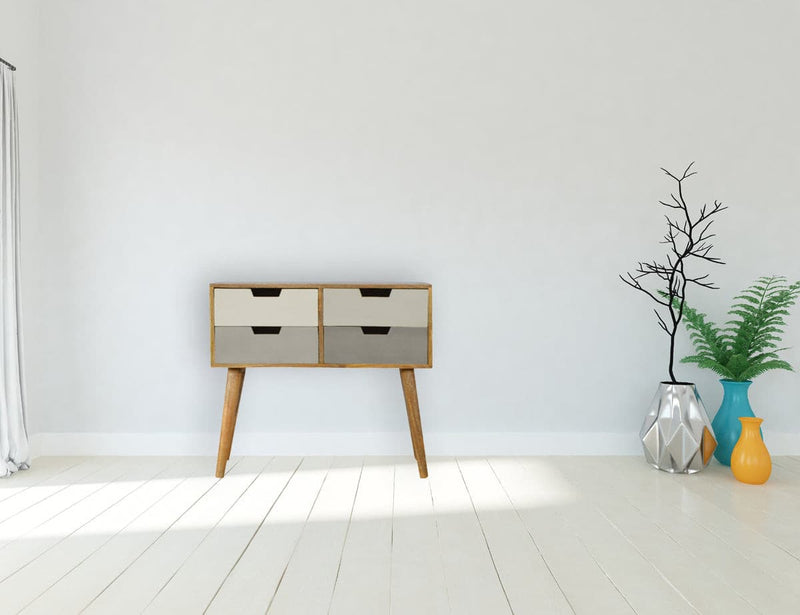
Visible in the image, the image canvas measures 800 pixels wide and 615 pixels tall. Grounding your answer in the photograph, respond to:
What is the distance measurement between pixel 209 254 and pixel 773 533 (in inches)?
94.4

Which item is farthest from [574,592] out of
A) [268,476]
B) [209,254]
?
[209,254]

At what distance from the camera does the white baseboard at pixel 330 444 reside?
2.99 metres

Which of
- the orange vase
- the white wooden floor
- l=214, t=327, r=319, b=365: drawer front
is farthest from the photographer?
l=214, t=327, r=319, b=365: drawer front

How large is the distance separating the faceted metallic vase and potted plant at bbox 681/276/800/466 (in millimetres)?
156

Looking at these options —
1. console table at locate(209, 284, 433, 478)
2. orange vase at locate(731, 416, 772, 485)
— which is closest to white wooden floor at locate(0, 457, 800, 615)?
orange vase at locate(731, 416, 772, 485)

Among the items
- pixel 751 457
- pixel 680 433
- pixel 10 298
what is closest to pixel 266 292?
pixel 10 298

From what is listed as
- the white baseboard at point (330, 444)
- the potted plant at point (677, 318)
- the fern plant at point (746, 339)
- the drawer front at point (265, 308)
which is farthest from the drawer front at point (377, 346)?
the fern plant at point (746, 339)

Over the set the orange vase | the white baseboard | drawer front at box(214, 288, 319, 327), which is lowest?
the white baseboard

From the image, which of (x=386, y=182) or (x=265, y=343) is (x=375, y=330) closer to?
(x=265, y=343)

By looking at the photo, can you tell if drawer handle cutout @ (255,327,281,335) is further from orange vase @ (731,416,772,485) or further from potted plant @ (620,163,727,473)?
orange vase @ (731,416,772,485)

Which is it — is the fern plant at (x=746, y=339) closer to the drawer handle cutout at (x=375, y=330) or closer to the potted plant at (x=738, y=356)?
the potted plant at (x=738, y=356)

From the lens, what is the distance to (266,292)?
2.64m

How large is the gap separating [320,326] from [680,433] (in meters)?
1.51

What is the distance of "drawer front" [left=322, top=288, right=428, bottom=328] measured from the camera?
8.61 feet
